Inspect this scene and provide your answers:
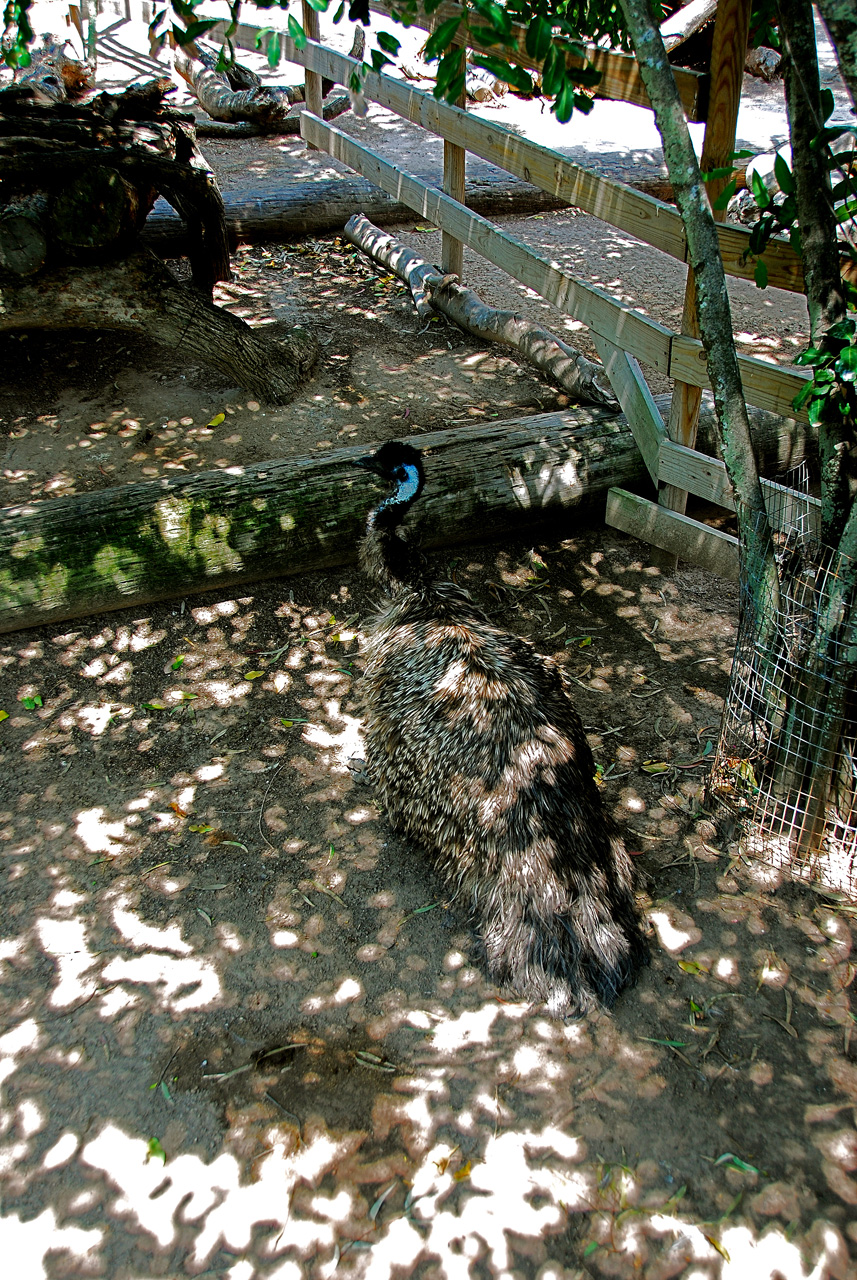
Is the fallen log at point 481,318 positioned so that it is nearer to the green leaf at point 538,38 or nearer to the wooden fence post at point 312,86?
the wooden fence post at point 312,86

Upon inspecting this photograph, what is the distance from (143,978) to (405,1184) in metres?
1.33

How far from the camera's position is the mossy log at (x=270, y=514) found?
17.2 feet

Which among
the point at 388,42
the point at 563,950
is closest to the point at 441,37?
the point at 388,42

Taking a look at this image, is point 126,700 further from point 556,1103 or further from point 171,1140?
point 556,1103

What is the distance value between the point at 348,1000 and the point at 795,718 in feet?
7.12

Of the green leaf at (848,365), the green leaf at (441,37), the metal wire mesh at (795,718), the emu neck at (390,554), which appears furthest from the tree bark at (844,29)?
the emu neck at (390,554)

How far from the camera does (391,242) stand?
9.18m

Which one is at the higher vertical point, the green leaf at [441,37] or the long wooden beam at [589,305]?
the green leaf at [441,37]

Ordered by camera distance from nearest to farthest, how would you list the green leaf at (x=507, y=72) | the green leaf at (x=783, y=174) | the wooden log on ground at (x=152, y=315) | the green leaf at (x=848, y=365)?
the green leaf at (x=507, y=72) < the green leaf at (x=848, y=365) < the green leaf at (x=783, y=174) < the wooden log on ground at (x=152, y=315)

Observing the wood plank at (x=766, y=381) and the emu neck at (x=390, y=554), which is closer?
the wood plank at (x=766, y=381)

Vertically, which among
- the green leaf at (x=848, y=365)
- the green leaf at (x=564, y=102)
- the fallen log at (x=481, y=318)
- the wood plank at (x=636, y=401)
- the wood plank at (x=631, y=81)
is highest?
the green leaf at (x=564, y=102)

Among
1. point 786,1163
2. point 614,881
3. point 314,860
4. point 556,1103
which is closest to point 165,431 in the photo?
point 314,860

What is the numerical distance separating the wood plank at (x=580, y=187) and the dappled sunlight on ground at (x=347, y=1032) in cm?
213

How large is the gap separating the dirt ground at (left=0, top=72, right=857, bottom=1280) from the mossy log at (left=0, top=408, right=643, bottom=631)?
221 mm
